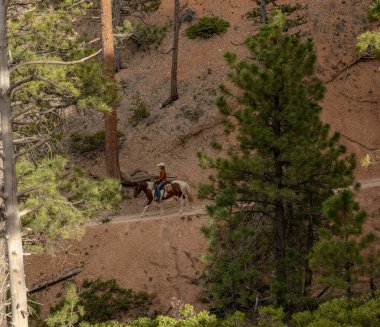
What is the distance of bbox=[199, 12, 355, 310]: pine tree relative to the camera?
12680mm

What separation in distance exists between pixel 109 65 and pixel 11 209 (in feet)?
40.0

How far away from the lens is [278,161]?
13.0 meters

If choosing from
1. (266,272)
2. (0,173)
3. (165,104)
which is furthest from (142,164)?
(0,173)

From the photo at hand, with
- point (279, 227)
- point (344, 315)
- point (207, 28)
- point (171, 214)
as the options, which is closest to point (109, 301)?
point (171, 214)

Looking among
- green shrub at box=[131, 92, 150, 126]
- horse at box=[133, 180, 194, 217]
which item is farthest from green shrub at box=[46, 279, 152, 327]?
green shrub at box=[131, 92, 150, 126]

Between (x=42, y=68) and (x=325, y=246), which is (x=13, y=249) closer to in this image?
(x=42, y=68)

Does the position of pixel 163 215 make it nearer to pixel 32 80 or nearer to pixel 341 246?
pixel 32 80

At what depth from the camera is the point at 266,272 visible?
15445 mm

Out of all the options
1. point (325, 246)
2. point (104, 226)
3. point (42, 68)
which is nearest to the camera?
point (325, 246)

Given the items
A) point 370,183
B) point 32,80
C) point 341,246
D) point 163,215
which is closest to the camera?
point 341,246

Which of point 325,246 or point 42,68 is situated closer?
point 325,246

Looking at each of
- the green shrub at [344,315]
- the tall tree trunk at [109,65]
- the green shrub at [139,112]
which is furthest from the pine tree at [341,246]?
the green shrub at [139,112]

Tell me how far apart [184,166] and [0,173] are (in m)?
13.7

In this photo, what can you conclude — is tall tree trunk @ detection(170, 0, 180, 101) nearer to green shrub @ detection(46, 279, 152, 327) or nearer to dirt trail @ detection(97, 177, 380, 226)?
dirt trail @ detection(97, 177, 380, 226)
